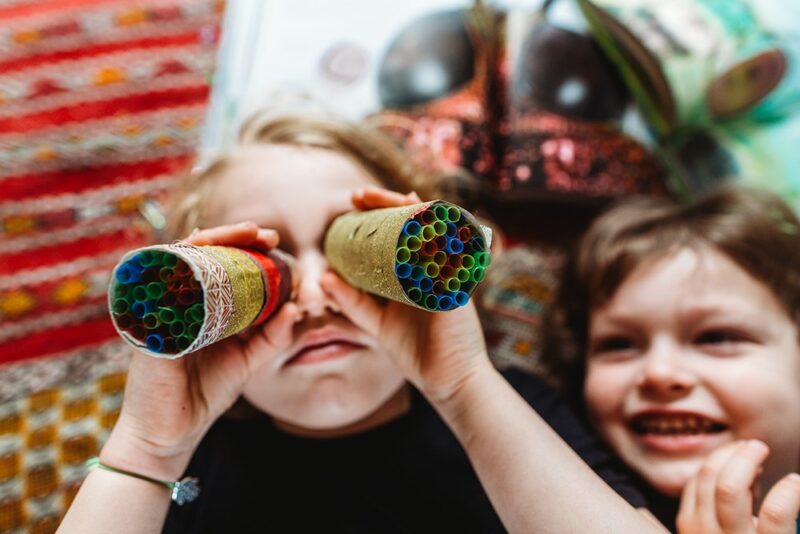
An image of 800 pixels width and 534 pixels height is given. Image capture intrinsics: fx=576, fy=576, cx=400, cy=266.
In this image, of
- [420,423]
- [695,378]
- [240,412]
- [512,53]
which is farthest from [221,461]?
[512,53]

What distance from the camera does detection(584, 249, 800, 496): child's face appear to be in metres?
0.67

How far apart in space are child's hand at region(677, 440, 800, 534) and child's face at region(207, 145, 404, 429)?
1.13ft

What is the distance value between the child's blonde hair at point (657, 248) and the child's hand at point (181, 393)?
48cm

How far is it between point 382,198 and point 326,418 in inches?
10.1

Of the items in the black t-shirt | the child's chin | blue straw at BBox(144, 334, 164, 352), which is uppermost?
blue straw at BBox(144, 334, 164, 352)

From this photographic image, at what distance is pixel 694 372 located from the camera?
68 centimetres

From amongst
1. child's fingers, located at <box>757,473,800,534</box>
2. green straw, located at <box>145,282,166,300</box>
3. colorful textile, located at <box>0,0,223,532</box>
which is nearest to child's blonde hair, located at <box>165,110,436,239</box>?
colorful textile, located at <box>0,0,223,532</box>

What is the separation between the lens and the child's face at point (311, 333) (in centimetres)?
59

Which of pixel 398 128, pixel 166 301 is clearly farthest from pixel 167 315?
pixel 398 128

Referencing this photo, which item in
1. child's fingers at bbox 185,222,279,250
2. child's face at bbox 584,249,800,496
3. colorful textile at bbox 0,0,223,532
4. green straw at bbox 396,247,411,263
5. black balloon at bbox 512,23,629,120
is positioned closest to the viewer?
green straw at bbox 396,247,411,263

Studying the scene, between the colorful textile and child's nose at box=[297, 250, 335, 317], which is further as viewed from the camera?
the colorful textile

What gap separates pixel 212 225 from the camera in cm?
63

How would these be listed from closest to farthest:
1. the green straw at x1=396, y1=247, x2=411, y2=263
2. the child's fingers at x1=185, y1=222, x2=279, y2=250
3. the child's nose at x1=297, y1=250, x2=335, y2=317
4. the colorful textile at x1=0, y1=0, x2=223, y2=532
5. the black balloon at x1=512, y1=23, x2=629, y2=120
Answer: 1. the green straw at x1=396, y1=247, x2=411, y2=263
2. the child's fingers at x1=185, y1=222, x2=279, y2=250
3. the child's nose at x1=297, y1=250, x2=335, y2=317
4. the colorful textile at x1=0, y1=0, x2=223, y2=532
5. the black balloon at x1=512, y1=23, x2=629, y2=120

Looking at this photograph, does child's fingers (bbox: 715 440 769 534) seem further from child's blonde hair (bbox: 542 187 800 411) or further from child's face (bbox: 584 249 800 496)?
child's blonde hair (bbox: 542 187 800 411)
